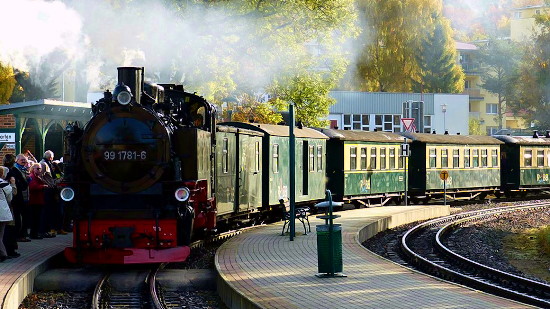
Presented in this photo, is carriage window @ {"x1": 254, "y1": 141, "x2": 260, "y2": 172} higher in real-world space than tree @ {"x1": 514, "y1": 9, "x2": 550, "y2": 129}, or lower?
lower

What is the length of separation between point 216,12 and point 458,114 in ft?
107

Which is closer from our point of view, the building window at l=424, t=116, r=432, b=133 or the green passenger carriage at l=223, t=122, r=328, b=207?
the green passenger carriage at l=223, t=122, r=328, b=207

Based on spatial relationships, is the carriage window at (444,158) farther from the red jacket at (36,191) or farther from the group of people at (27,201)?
the red jacket at (36,191)

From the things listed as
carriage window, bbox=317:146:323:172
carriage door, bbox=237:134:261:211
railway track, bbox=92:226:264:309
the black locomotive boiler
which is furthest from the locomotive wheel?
the black locomotive boiler

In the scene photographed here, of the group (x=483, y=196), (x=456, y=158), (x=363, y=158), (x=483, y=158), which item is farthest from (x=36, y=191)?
(x=483, y=196)

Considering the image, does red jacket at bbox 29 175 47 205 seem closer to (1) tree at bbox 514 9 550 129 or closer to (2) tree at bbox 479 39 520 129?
(1) tree at bbox 514 9 550 129

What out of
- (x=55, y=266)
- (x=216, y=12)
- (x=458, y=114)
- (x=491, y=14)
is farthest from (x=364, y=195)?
(x=491, y=14)

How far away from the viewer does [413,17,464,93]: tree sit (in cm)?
7588

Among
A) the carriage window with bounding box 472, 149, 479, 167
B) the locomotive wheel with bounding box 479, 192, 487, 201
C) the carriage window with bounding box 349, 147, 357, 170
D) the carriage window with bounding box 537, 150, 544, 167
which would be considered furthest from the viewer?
the carriage window with bounding box 537, 150, 544, 167

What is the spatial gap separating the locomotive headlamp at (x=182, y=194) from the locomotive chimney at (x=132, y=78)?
1.57 metres

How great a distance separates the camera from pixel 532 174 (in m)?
41.4

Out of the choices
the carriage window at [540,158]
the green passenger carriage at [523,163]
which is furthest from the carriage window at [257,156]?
the carriage window at [540,158]

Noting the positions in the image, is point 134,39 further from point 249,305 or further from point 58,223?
point 249,305

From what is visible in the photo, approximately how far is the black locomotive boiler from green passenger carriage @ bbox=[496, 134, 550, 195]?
91.0 feet
